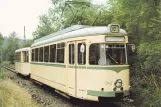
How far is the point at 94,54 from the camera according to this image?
1132cm

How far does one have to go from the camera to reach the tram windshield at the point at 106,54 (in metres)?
11.2

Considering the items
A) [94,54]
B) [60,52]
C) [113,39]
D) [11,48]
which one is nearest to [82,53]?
[94,54]

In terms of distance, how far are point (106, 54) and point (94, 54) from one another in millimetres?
427

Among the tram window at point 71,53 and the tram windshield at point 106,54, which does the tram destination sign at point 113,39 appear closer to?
the tram windshield at point 106,54

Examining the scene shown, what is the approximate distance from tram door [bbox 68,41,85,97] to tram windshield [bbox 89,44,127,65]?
57 centimetres

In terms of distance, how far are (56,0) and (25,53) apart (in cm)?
1996

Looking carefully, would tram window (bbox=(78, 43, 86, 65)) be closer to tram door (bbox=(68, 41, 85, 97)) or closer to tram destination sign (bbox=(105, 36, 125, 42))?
tram door (bbox=(68, 41, 85, 97))

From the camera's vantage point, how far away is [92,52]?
11.4 meters

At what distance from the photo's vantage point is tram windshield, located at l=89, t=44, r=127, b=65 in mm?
11180

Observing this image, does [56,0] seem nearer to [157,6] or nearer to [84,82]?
[157,6]

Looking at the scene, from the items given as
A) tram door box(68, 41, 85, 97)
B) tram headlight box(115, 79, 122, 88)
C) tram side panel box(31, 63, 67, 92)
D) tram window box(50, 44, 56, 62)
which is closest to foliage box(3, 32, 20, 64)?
tram side panel box(31, 63, 67, 92)

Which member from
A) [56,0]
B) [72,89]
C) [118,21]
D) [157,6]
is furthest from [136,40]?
[56,0]

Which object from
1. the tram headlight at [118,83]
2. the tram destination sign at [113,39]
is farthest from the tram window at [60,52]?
the tram headlight at [118,83]

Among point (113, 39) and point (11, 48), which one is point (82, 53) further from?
point (11, 48)
